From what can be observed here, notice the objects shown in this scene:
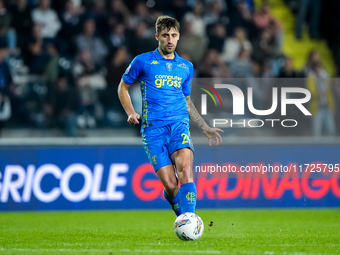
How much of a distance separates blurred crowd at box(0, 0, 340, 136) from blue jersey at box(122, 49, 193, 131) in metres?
3.91

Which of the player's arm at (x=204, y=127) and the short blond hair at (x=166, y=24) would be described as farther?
the player's arm at (x=204, y=127)

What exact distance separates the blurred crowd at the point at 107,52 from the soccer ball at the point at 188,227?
14.9ft

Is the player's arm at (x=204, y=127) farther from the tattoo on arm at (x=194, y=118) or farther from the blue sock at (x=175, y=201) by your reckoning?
the blue sock at (x=175, y=201)

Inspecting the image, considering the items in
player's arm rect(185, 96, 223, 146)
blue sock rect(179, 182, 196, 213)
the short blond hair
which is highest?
the short blond hair

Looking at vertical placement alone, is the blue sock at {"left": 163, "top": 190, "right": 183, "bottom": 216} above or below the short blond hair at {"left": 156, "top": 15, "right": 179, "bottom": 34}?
below

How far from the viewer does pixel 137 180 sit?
10250mm

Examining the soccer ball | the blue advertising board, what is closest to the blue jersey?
the soccer ball

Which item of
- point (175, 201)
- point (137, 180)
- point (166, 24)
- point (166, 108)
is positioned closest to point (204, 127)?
point (166, 108)

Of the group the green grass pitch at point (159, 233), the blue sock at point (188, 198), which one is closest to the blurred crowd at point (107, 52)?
the green grass pitch at point (159, 233)

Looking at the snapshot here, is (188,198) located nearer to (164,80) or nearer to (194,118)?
(194,118)

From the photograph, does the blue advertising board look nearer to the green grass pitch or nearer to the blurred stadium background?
the blurred stadium background

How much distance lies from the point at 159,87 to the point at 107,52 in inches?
231

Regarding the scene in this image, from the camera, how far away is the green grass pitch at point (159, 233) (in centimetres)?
525

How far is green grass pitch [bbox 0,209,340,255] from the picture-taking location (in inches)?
207
